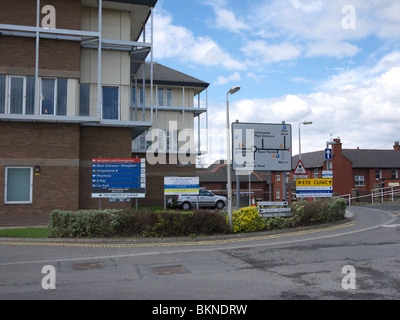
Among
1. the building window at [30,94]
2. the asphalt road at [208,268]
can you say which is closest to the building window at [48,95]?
the building window at [30,94]

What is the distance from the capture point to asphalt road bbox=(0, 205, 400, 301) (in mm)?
6492

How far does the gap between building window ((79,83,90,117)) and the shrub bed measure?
9636mm

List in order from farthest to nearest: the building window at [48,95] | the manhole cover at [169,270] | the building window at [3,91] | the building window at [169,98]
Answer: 1. the building window at [169,98]
2. the building window at [48,95]
3. the building window at [3,91]
4. the manhole cover at [169,270]

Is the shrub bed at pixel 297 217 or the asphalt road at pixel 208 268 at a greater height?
the shrub bed at pixel 297 217

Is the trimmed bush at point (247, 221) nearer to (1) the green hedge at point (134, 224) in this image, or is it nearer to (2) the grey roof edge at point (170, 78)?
(1) the green hedge at point (134, 224)

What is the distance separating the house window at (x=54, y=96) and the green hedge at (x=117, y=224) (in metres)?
6.86

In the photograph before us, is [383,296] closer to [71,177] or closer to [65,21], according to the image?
[71,177]

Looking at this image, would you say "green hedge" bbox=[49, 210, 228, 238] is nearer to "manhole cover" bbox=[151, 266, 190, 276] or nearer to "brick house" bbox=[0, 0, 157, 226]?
"manhole cover" bbox=[151, 266, 190, 276]

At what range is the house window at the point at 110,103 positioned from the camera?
771 inches

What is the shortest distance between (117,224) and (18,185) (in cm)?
721

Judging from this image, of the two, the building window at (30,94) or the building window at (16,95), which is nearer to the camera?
the building window at (16,95)

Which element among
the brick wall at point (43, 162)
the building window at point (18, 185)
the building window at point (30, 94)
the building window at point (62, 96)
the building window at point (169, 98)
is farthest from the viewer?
the building window at point (169, 98)

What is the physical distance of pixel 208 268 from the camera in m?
8.53

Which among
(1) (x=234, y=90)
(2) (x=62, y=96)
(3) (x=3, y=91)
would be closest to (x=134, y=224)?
(1) (x=234, y=90)
